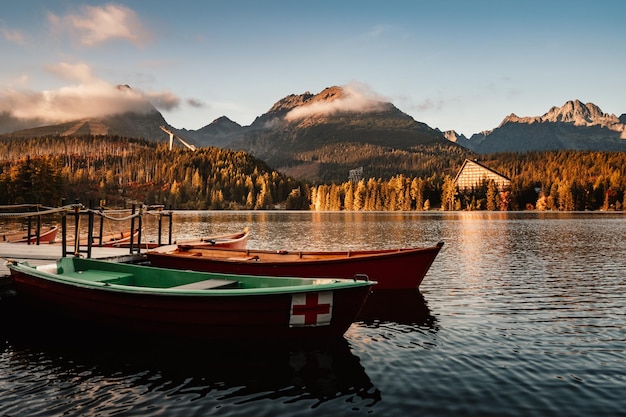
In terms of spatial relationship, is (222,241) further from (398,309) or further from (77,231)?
(398,309)

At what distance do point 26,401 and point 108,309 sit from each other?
15.7 ft

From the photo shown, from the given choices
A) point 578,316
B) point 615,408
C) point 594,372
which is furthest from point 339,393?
point 578,316

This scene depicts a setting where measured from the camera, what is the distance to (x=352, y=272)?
81.4 ft

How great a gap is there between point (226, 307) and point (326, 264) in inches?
416

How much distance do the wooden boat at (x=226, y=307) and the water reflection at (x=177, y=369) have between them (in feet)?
1.85

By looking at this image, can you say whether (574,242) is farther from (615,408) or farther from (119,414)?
(119,414)

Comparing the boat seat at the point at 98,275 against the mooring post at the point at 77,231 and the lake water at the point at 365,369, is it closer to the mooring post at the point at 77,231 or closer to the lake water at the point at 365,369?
the lake water at the point at 365,369

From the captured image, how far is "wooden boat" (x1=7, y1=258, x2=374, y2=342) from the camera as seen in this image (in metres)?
14.4

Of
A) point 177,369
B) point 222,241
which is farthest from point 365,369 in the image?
point 222,241

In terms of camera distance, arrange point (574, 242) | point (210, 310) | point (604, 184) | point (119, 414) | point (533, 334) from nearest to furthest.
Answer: point (119, 414)
point (210, 310)
point (533, 334)
point (574, 242)
point (604, 184)

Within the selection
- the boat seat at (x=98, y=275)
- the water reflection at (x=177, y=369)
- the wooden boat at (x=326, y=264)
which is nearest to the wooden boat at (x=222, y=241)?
the wooden boat at (x=326, y=264)

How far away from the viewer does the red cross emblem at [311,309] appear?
47.4ft

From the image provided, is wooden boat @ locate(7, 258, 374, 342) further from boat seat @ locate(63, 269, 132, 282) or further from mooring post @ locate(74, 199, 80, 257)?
mooring post @ locate(74, 199, 80, 257)

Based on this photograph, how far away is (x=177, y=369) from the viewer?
13930 mm
